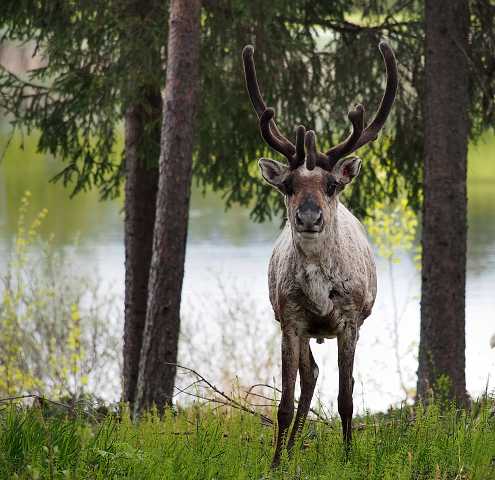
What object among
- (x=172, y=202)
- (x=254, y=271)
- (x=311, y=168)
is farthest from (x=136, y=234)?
(x=254, y=271)

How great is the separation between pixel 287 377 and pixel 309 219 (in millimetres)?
1075

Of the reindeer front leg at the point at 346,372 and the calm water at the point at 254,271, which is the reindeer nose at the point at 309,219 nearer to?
the reindeer front leg at the point at 346,372

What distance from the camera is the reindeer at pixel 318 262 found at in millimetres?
5102

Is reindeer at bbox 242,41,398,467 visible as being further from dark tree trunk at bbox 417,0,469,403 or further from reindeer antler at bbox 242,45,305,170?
dark tree trunk at bbox 417,0,469,403

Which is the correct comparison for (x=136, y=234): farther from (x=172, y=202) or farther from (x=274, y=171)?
(x=274, y=171)

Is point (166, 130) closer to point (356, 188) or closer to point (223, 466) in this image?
point (356, 188)

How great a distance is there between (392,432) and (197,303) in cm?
1773

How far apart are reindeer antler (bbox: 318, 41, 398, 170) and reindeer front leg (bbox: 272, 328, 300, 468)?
996 mm

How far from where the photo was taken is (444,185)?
10.2 metres

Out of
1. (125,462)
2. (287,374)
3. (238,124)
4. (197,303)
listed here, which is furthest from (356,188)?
(197,303)

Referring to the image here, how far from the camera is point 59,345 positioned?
16.3 m

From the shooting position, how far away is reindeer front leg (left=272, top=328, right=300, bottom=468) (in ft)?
17.6

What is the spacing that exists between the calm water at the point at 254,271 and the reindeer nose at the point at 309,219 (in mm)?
8428

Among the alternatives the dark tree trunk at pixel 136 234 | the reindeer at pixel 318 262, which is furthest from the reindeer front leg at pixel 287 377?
the dark tree trunk at pixel 136 234
